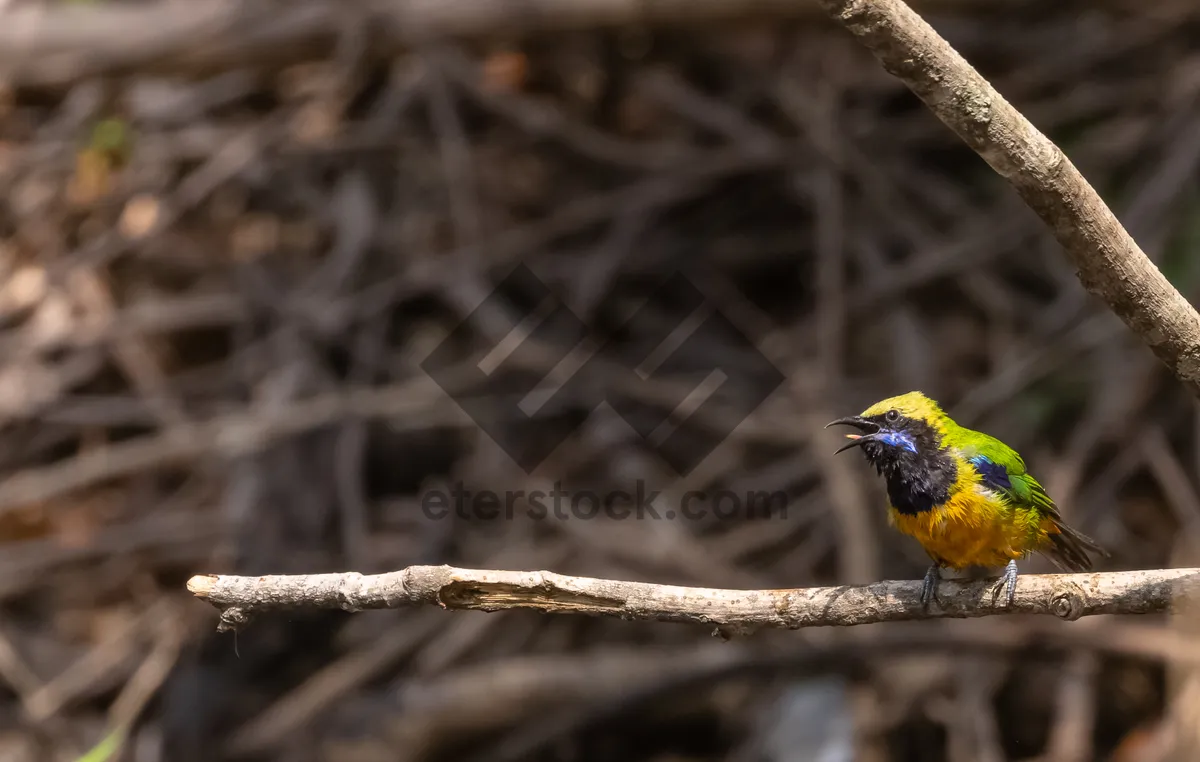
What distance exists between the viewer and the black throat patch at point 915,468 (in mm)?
2980

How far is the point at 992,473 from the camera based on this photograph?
3002 mm

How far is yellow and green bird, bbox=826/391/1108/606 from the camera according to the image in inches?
114

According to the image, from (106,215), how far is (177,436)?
6.00ft

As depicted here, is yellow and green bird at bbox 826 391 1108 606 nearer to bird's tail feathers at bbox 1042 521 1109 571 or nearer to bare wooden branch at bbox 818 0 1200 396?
bird's tail feathers at bbox 1042 521 1109 571

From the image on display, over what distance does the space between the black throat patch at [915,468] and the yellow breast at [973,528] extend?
0.03 m

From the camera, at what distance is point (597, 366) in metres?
5.93

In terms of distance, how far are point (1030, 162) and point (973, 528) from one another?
120cm

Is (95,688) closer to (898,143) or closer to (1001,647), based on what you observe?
(1001,647)

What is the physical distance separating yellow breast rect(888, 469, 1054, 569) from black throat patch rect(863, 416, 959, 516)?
32 mm

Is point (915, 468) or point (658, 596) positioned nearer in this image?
point (658, 596)
